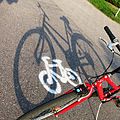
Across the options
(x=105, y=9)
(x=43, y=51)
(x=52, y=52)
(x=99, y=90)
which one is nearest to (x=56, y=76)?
(x=43, y=51)

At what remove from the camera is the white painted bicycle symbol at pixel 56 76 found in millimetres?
5985

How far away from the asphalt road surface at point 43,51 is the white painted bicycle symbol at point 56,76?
35 mm

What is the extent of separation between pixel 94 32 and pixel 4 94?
6.15 m

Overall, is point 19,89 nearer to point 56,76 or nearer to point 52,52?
point 56,76

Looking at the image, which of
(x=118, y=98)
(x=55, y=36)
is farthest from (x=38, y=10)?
(x=118, y=98)

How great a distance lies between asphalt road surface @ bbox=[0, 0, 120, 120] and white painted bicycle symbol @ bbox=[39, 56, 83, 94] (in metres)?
0.03

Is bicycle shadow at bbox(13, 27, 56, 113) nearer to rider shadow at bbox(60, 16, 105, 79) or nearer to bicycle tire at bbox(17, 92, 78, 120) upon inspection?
rider shadow at bbox(60, 16, 105, 79)

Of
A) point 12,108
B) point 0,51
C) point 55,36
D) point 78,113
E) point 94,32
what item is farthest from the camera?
point 94,32

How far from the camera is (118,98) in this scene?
13.4 ft

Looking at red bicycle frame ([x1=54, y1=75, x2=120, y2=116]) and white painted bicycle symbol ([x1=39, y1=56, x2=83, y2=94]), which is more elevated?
red bicycle frame ([x1=54, y1=75, x2=120, y2=116])

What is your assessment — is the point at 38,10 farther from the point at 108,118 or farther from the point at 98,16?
the point at 108,118

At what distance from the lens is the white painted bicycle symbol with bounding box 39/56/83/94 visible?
19.6 ft

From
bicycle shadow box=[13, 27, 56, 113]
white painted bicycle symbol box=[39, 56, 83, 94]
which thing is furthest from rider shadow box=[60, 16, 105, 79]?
bicycle shadow box=[13, 27, 56, 113]

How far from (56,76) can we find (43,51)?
99 centimetres
